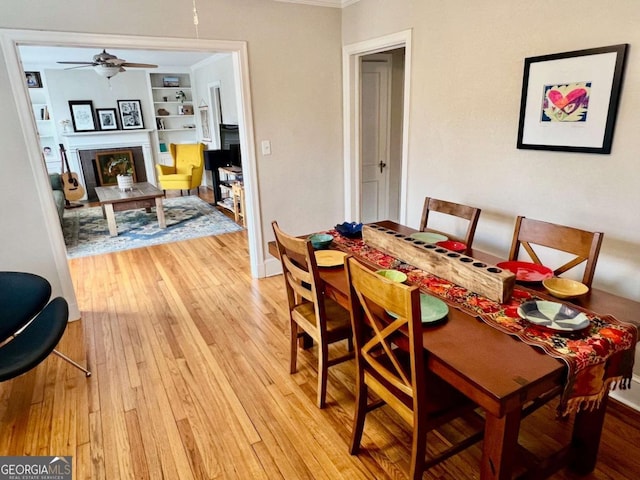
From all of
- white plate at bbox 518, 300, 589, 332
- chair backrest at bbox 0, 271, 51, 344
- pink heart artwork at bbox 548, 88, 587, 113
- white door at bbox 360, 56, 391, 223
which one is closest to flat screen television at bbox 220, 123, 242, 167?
white door at bbox 360, 56, 391, 223

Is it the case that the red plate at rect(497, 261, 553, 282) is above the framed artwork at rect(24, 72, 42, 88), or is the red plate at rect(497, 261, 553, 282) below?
below

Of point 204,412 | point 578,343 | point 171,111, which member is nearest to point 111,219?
point 204,412

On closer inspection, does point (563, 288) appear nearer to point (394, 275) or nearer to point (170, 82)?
point (394, 275)

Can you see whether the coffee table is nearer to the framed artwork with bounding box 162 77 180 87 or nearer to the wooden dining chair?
the framed artwork with bounding box 162 77 180 87

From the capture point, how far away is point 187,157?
7.26m

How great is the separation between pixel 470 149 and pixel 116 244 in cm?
430

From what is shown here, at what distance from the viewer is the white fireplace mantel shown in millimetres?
7539

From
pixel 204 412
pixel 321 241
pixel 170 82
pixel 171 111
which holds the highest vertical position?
pixel 170 82

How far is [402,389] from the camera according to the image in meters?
1.47

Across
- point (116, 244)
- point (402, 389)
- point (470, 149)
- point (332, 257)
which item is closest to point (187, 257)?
point (116, 244)

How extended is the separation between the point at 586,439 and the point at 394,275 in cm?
100

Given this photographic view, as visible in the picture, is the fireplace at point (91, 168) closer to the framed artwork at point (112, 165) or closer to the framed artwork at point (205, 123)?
the framed artwork at point (112, 165)

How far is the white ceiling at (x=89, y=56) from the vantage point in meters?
5.89

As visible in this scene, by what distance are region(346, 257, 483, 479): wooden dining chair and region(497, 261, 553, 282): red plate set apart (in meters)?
0.62
